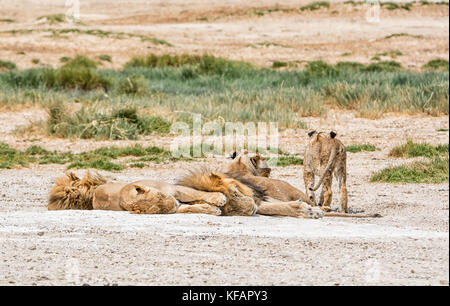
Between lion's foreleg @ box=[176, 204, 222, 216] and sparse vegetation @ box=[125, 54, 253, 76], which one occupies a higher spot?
lion's foreleg @ box=[176, 204, 222, 216]

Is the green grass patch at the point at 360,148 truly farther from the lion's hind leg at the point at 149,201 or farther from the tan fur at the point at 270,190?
the lion's hind leg at the point at 149,201

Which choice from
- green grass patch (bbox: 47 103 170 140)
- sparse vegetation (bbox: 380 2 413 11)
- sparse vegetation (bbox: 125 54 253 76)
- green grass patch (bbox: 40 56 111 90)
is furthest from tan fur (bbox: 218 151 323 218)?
sparse vegetation (bbox: 380 2 413 11)

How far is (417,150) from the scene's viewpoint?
40.8 ft

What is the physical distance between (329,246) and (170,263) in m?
1.23

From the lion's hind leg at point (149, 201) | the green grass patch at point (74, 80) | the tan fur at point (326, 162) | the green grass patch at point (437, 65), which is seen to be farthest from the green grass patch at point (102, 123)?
Result: the green grass patch at point (437, 65)

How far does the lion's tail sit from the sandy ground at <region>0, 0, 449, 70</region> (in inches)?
997

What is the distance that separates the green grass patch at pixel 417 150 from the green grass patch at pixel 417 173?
61.7 inches

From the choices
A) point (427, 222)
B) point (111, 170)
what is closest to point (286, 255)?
point (427, 222)

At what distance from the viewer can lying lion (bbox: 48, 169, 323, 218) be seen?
287 inches

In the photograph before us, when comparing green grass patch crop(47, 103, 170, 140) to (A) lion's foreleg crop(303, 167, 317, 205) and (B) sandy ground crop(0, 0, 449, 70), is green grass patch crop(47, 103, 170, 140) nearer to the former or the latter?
(A) lion's foreleg crop(303, 167, 317, 205)

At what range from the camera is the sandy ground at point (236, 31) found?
3966 cm

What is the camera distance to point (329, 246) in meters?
6.03

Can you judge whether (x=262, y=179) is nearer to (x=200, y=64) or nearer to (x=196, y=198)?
(x=196, y=198)

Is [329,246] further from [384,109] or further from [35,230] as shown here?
[384,109]
